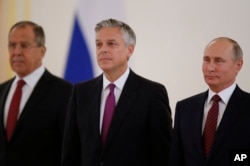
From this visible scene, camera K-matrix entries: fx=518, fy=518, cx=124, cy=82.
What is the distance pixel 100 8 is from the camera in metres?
4.62

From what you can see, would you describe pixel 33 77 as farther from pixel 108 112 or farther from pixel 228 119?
pixel 228 119

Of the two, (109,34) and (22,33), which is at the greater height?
(22,33)

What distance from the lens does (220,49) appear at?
2.83m

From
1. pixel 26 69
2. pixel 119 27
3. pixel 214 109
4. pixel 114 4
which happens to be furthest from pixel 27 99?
pixel 114 4

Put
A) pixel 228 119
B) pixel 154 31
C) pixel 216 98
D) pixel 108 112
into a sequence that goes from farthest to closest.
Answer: pixel 154 31
pixel 108 112
pixel 216 98
pixel 228 119

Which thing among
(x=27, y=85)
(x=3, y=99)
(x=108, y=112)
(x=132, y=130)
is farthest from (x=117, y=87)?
(x=3, y=99)

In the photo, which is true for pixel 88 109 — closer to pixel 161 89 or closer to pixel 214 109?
pixel 161 89

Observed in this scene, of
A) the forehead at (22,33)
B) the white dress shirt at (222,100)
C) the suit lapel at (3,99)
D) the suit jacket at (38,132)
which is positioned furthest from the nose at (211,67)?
the suit lapel at (3,99)

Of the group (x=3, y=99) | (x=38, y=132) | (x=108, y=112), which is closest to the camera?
(x=108, y=112)

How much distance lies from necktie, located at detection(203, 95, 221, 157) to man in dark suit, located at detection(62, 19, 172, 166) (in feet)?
0.81

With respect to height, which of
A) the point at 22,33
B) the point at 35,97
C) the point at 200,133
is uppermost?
the point at 22,33

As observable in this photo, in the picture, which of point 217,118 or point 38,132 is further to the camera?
point 38,132

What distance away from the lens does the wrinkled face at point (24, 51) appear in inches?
130

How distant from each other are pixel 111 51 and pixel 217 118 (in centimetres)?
71
